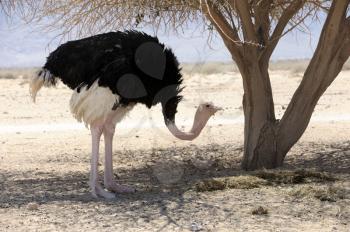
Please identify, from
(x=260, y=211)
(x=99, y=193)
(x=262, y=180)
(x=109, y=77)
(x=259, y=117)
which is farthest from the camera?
(x=259, y=117)

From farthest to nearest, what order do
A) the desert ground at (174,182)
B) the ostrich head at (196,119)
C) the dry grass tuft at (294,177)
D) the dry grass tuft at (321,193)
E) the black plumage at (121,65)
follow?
the ostrich head at (196,119) < the dry grass tuft at (294,177) < the black plumage at (121,65) < the dry grass tuft at (321,193) < the desert ground at (174,182)

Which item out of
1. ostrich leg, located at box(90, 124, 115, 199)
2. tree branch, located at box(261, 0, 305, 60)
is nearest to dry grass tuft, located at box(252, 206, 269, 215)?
ostrich leg, located at box(90, 124, 115, 199)

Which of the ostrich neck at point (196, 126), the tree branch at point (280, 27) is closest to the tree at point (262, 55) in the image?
the tree branch at point (280, 27)

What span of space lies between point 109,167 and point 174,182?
2.81ft

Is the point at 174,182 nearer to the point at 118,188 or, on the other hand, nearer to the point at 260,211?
the point at 118,188

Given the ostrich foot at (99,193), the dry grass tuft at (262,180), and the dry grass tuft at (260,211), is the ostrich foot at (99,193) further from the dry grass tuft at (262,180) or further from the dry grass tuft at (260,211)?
the dry grass tuft at (260,211)

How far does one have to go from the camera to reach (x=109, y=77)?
7.58m

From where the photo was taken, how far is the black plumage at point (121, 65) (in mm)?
7648

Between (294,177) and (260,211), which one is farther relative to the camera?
(294,177)

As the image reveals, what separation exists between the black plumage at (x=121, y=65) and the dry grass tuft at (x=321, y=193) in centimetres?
188

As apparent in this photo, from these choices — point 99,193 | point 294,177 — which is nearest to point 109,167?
point 99,193

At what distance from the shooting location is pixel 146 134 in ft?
47.7

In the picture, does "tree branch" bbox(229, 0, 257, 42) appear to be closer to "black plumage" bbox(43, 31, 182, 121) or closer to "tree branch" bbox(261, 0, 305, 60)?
"tree branch" bbox(261, 0, 305, 60)

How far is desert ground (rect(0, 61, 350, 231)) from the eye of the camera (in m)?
6.49
